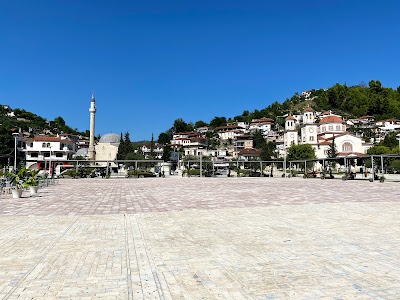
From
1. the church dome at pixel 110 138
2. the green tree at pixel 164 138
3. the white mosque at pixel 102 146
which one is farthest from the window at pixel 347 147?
the green tree at pixel 164 138

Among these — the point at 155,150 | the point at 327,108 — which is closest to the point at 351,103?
the point at 327,108

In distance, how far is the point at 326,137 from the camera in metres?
99.6

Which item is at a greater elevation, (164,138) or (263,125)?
(263,125)

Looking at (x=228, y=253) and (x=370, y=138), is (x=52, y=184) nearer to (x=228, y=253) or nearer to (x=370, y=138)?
(x=228, y=253)

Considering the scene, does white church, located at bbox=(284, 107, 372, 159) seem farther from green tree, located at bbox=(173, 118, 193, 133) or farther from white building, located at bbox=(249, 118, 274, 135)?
green tree, located at bbox=(173, 118, 193, 133)

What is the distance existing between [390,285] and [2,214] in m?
10.7

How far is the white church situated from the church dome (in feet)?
169

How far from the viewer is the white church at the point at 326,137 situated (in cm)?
8894

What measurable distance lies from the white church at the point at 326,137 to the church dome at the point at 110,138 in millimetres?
51479

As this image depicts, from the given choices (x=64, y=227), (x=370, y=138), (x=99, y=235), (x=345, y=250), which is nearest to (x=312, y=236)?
(x=345, y=250)

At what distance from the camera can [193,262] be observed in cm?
516

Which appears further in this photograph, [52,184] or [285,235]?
[52,184]

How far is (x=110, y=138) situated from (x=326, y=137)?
65.9 meters

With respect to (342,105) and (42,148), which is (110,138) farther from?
(342,105)
